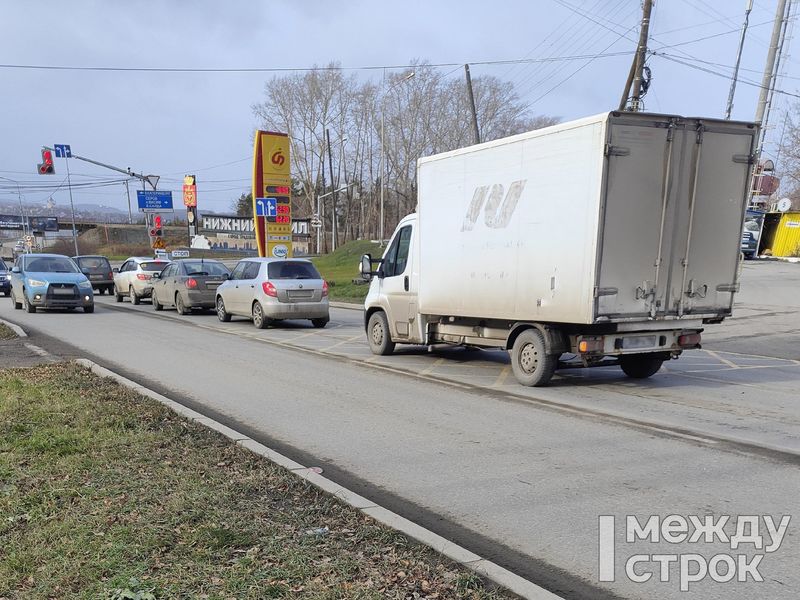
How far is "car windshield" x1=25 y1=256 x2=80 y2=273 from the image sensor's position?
2052cm

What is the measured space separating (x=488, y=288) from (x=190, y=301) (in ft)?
42.8

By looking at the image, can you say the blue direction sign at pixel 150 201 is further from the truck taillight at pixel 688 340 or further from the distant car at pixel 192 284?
the truck taillight at pixel 688 340

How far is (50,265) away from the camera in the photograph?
68.1ft

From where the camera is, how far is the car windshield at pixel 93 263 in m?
30.8

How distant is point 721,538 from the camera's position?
419 centimetres

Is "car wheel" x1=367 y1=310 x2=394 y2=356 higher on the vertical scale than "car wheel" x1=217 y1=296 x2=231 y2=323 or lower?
higher

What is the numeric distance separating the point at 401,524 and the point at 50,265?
1986 centimetres

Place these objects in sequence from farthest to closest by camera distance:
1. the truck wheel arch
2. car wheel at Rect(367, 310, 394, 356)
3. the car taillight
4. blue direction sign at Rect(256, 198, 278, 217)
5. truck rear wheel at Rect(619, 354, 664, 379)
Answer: blue direction sign at Rect(256, 198, 278, 217) → the car taillight → car wheel at Rect(367, 310, 394, 356) → truck rear wheel at Rect(619, 354, 664, 379) → the truck wheel arch

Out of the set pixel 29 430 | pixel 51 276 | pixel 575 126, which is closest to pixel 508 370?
pixel 575 126

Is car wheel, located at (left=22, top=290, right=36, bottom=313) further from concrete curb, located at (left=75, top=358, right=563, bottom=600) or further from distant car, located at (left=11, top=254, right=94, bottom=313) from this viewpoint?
concrete curb, located at (left=75, top=358, right=563, bottom=600)

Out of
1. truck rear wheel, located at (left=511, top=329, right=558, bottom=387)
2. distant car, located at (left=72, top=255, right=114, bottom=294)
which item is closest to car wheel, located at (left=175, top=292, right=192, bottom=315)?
distant car, located at (left=72, top=255, right=114, bottom=294)

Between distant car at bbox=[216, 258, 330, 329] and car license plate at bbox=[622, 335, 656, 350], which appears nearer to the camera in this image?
car license plate at bbox=[622, 335, 656, 350]

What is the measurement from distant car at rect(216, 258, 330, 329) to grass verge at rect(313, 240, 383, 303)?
9.06 m

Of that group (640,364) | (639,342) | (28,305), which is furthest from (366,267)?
(28,305)
